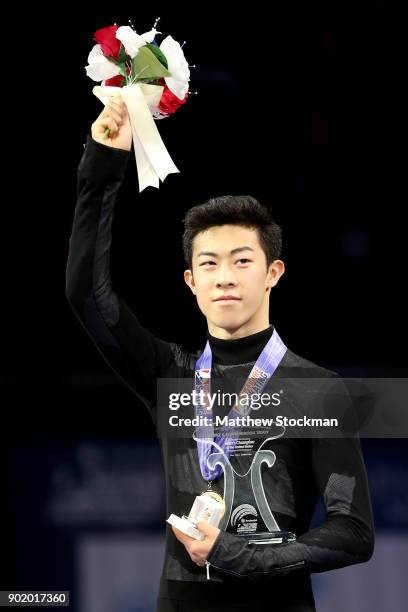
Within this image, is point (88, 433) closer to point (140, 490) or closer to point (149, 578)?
point (140, 490)

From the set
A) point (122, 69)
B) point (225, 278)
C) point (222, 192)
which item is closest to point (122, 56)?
point (122, 69)

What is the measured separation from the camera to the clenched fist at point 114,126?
2742mm

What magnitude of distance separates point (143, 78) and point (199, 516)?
1158 mm

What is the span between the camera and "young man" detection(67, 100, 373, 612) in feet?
8.77

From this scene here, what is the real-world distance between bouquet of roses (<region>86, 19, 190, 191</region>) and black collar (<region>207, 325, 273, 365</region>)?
1.55ft

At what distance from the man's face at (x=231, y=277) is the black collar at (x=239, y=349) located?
3 cm

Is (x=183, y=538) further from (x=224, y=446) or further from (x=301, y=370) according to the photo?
(x=301, y=370)

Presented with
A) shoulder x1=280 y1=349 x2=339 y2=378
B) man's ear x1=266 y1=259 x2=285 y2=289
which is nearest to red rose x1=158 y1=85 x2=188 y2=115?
man's ear x1=266 y1=259 x2=285 y2=289

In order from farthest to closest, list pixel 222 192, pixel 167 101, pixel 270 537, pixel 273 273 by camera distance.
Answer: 1. pixel 222 192
2. pixel 273 273
3. pixel 167 101
4. pixel 270 537

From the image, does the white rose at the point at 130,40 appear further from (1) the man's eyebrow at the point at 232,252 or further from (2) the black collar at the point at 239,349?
(2) the black collar at the point at 239,349

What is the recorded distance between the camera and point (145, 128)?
281 cm

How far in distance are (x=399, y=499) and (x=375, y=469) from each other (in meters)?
0.18

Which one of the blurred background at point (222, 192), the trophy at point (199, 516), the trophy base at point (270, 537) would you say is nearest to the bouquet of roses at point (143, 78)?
the trophy at point (199, 516)

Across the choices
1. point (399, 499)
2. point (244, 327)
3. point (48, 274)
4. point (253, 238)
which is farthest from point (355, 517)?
point (48, 274)
